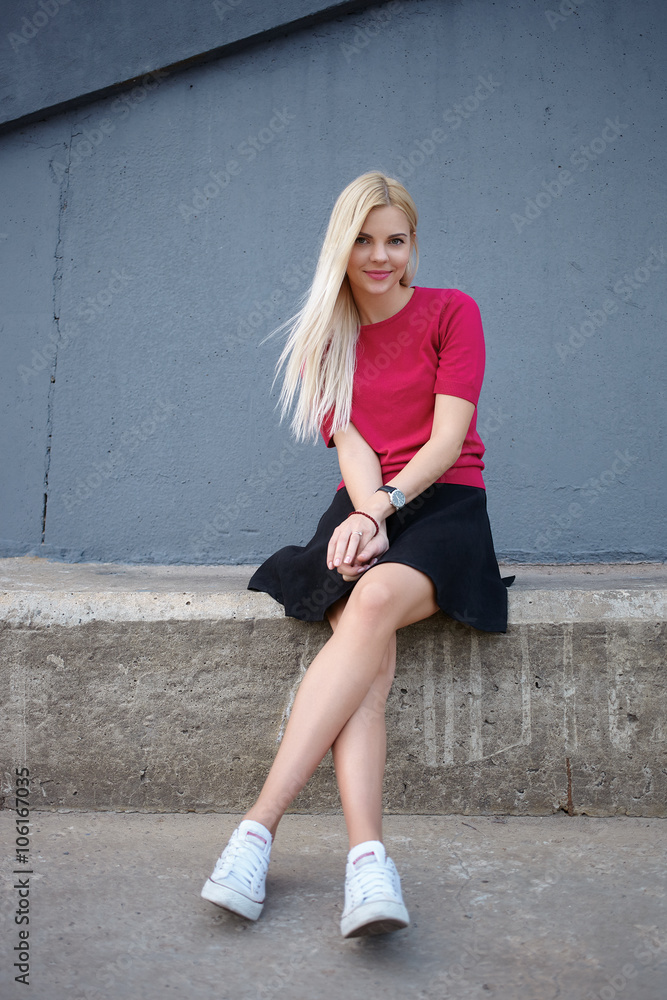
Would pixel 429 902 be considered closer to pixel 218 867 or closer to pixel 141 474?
pixel 218 867

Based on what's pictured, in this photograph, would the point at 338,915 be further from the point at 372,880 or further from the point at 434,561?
the point at 434,561

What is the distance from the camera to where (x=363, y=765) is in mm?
1554

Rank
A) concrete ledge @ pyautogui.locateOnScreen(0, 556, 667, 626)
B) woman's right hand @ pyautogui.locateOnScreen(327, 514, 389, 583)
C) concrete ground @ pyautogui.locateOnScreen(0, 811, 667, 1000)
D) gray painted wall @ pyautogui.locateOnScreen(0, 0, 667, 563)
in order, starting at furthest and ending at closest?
gray painted wall @ pyautogui.locateOnScreen(0, 0, 667, 563)
concrete ledge @ pyautogui.locateOnScreen(0, 556, 667, 626)
woman's right hand @ pyautogui.locateOnScreen(327, 514, 389, 583)
concrete ground @ pyautogui.locateOnScreen(0, 811, 667, 1000)

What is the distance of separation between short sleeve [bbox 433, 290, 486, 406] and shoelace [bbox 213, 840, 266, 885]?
3.84ft

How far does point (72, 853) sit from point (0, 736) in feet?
1.49

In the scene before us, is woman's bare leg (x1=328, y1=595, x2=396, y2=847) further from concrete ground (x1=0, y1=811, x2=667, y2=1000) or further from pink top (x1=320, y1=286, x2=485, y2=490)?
pink top (x1=320, y1=286, x2=485, y2=490)

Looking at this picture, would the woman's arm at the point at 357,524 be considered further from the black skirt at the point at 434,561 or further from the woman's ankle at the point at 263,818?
the woman's ankle at the point at 263,818

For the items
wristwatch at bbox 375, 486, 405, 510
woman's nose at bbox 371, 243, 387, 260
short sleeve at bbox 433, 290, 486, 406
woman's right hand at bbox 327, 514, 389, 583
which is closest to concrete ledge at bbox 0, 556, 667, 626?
woman's right hand at bbox 327, 514, 389, 583

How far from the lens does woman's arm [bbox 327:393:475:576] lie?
179cm

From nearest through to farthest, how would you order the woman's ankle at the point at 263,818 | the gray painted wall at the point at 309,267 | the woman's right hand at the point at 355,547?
the woman's ankle at the point at 263,818
the woman's right hand at the point at 355,547
the gray painted wall at the point at 309,267

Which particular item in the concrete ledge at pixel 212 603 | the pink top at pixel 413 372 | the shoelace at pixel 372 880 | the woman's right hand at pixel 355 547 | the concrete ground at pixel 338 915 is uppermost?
the pink top at pixel 413 372

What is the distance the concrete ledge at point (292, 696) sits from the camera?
2.04 meters

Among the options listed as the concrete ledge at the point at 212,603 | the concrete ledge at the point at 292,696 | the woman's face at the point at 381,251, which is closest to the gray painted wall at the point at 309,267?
the concrete ledge at the point at 212,603

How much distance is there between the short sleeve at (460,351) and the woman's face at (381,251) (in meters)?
0.18
